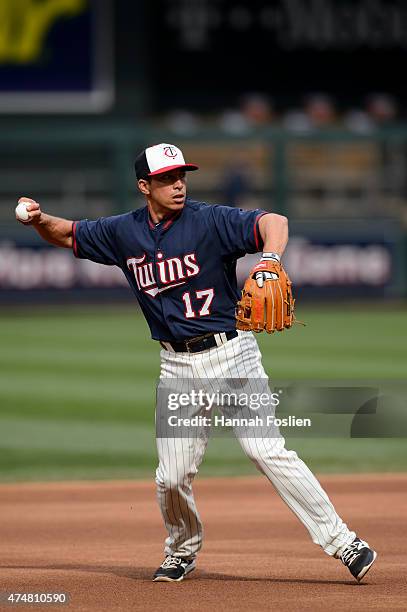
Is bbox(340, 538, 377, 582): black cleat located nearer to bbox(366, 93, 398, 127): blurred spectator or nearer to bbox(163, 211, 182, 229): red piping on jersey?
bbox(163, 211, 182, 229): red piping on jersey

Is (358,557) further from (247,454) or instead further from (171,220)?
(171,220)

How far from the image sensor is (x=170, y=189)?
5.41 m

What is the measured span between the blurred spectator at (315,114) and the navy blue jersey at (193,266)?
17.6 metres

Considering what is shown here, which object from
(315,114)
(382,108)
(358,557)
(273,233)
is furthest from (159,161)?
(382,108)

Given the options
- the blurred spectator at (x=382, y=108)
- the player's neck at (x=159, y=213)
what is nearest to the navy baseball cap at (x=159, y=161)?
the player's neck at (x=159, y=213)

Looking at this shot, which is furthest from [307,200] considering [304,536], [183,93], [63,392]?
[304,536]

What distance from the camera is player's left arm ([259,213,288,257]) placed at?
16.9 ft

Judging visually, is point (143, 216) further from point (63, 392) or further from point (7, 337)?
point (7, 337)

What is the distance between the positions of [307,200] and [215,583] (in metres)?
17.0

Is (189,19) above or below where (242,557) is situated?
above

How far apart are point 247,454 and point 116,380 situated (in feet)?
24.5

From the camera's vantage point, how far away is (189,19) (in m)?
23.7

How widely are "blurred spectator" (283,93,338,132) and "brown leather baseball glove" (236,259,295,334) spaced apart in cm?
1795

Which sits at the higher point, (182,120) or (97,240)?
(182,120)
